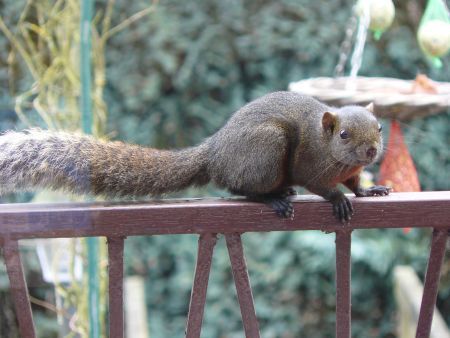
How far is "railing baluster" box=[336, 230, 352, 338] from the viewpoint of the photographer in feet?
4.78

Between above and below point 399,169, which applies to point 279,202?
above

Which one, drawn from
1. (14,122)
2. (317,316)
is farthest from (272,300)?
(14,122)

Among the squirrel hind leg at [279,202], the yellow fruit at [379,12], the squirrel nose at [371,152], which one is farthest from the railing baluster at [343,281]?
the yellow fruit at [379,12]

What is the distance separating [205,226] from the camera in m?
1.43

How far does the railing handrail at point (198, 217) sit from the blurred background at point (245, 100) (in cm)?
232

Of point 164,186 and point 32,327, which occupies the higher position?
point 164,186

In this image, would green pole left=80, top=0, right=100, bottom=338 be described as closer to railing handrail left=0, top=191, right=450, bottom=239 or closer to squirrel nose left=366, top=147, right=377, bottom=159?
railing handrail left=0, top=191, right=450, bottom=239

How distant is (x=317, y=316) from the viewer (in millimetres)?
4078

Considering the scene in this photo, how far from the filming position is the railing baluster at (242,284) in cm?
144

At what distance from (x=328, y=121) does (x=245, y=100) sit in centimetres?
230

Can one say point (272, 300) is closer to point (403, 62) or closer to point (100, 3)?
point (403, 62)

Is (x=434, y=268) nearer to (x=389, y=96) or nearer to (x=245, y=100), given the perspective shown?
(x=389, y=96)

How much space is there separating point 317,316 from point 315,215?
270 centimetres

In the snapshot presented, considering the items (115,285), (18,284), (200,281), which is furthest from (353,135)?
(18,284)
